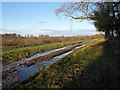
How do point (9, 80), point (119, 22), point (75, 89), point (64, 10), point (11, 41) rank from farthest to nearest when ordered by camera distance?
point (11, 41)
point (64, 10)
point (119, 22)
point (9, 80)
point (75, 89)

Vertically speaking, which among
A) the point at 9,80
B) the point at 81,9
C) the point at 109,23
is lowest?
the point at 9,80

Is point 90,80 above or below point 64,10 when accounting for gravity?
below

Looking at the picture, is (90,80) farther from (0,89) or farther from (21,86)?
(0,89)

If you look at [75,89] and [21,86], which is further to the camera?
[21,86]

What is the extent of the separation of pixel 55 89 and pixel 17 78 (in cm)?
352

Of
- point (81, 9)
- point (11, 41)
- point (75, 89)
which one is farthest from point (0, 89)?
point (11, 41)

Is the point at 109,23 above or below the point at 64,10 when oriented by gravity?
below

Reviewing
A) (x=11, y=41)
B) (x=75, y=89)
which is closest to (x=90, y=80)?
(x=75, y=89)

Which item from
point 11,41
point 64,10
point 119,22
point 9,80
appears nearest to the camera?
point 9,80

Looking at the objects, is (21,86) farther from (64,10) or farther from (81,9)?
(64,10)

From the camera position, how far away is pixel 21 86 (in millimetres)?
8891

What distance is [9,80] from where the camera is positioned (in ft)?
34.9

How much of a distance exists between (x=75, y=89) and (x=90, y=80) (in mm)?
1599

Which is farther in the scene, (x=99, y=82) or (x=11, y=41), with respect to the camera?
(x=11, y=41)
